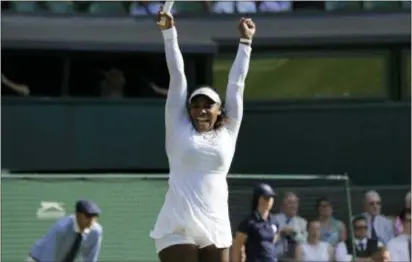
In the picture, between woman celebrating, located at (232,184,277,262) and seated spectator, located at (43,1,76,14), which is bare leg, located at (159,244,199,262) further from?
seated spectator, located at (43,1,76,14)

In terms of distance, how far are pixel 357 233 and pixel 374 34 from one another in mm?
4780

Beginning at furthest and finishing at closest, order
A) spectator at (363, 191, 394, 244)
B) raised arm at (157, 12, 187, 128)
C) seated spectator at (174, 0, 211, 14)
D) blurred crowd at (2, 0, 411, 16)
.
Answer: seated spectator at (174, 0, 211, 14) → blurred crowd at (2, 0, 411, 16) → spectator at (363, 191, 394, 244) → raised arm at (157, 12, 187, 128)

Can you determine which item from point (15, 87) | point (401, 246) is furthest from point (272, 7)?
point (401, 246)

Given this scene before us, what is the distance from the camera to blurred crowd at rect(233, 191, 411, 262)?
12.1m

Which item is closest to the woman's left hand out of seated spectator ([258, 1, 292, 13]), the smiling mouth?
the smiling mouth

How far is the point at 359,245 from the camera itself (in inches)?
496

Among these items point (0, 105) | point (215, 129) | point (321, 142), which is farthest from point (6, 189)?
point (215, 129)

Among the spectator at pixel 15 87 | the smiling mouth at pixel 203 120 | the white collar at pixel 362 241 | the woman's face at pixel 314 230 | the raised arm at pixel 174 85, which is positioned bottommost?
the white collar at pixel 362 241

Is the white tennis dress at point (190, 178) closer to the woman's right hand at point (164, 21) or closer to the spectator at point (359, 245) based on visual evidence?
the woman's right hand at point (164, 21)

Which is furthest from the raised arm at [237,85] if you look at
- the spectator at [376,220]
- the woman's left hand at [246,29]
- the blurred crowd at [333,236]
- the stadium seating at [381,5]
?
the stadium seating at [381,5]

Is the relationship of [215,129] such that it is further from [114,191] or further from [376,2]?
[376,2]

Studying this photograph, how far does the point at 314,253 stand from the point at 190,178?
6.74m

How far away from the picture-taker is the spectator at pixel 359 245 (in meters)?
12.3

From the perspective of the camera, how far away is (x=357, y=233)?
1272 centimetres
